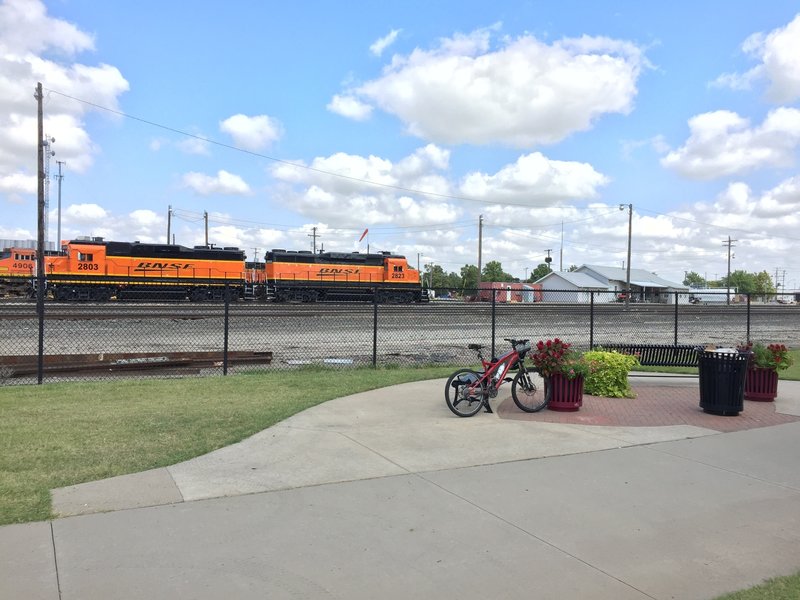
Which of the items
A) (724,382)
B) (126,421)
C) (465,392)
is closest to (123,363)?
(126,421)

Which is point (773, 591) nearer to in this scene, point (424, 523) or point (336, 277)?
point (424, 523)

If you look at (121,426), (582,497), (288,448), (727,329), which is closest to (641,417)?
(582,497)

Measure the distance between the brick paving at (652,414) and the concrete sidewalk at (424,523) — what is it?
3.56ft

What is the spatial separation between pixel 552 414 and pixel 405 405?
204 centimetres

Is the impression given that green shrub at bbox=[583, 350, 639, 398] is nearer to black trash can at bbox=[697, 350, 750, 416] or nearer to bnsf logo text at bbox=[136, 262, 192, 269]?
black trash can at bbox=[697, 350, 750, 416]

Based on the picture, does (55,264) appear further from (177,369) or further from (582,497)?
(582,497)

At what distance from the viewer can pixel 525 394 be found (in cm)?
882

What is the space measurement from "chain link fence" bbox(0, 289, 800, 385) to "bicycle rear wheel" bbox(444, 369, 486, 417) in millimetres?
4828

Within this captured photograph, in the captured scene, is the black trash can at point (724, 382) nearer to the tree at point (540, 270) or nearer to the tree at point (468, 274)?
the tree at point (468, 274)

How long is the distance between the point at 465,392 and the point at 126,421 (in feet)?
13.5

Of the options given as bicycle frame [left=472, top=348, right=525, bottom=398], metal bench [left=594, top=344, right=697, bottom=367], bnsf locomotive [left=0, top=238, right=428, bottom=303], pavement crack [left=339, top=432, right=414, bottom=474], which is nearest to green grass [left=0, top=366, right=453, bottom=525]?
pavement crack [left=339, top=432, right=414, bottom=474]

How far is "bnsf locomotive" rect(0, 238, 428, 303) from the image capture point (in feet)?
119

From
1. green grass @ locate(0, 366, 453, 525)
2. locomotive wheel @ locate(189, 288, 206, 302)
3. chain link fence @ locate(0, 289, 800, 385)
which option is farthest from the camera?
locomotive wheel @ locate(189, 288, 206, 302)

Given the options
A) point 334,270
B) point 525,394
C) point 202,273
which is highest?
point 334,270
